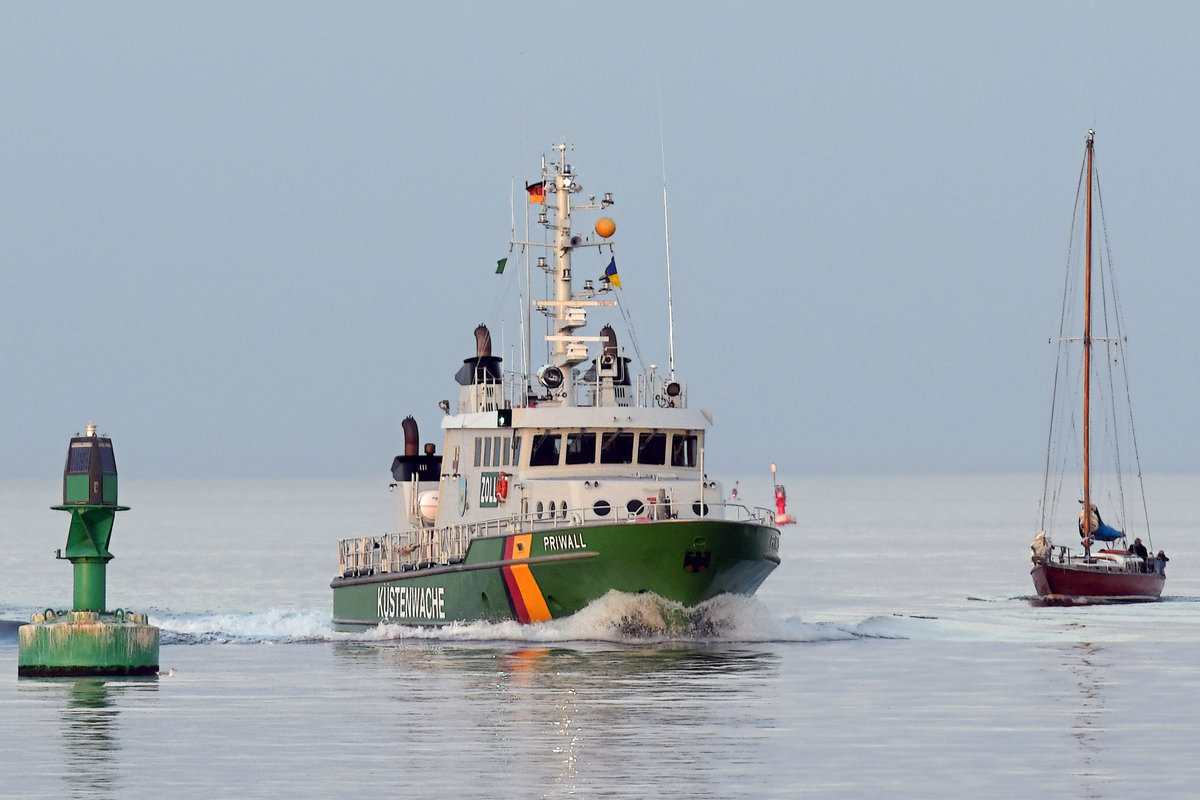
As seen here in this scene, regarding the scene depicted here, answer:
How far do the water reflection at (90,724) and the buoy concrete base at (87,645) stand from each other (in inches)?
9.7

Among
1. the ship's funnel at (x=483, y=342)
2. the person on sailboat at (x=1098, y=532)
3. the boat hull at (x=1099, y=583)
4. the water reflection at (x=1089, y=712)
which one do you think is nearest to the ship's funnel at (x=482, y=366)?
the ship's funnel at (x=483, y=342)

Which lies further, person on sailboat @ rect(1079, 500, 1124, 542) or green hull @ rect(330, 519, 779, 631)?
person on sailboat @ rect(1079, 500, 1124, 542)

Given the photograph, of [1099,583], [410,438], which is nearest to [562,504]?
[410,438]

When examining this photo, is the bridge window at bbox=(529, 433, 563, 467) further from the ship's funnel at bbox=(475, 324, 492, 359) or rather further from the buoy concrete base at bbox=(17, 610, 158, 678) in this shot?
the buoy concrete base at bbox=(17, 610, 158, 678)

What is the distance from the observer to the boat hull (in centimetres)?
6259

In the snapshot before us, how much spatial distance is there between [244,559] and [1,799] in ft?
242

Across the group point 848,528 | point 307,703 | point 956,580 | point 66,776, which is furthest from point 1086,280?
point 848,528

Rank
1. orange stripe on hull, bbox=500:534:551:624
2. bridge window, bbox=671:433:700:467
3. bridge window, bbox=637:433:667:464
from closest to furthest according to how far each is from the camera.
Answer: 1. orange stripe on hull, bbox=500:534:551:624
2. bridge window, bbox=637:433:667:464
3. bridge window, bbox=671:433:700:467

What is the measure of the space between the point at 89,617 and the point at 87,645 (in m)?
0.42

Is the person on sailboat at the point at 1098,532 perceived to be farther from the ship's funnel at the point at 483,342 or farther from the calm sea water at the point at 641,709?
the ship's funnel at the point at 483,342

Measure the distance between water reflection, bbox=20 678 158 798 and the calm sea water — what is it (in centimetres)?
8

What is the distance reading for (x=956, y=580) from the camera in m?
75.9

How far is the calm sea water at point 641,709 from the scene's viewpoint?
24.5m

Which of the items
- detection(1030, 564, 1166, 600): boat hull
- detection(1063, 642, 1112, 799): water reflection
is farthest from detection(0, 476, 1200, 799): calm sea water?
detection(1030, 564, 1166, 600): boat hull
